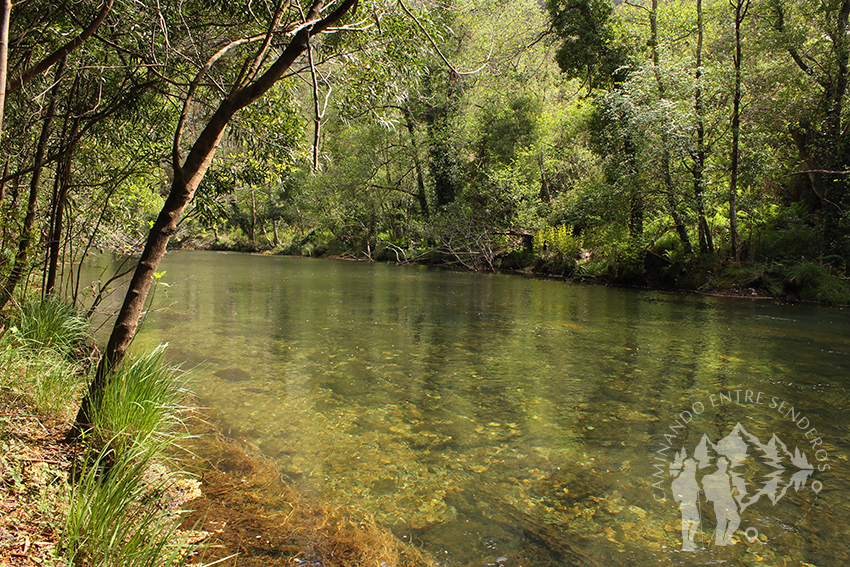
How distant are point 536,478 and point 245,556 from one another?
2.49 metres

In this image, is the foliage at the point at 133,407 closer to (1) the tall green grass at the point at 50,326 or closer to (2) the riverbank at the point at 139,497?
(2) the riverbank at the point at 139,497

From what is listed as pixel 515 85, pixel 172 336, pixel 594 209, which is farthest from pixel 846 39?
pixel 172 336

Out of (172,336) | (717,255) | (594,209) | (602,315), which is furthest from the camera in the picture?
(594,209)

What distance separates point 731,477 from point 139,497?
4.72 meters

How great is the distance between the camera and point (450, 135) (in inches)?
1234

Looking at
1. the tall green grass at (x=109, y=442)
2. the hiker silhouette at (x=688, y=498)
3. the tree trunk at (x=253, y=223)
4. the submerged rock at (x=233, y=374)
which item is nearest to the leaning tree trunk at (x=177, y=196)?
the tall green grass at (x=109, y=442)

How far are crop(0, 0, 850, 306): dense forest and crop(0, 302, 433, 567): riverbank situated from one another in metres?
1.19

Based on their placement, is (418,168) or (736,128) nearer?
(736,128)

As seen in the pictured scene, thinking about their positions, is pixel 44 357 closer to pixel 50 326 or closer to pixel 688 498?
pixel 50 326

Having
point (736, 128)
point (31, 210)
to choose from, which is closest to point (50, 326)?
point (31, 210)

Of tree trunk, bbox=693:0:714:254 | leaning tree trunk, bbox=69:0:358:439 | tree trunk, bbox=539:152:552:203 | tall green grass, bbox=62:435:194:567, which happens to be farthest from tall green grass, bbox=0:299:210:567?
tree trunk, bbox=539:152:552:203

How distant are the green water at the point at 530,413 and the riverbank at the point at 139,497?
359mm

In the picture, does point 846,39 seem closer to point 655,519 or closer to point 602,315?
point 602,315

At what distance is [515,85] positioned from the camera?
2895 centimetres
